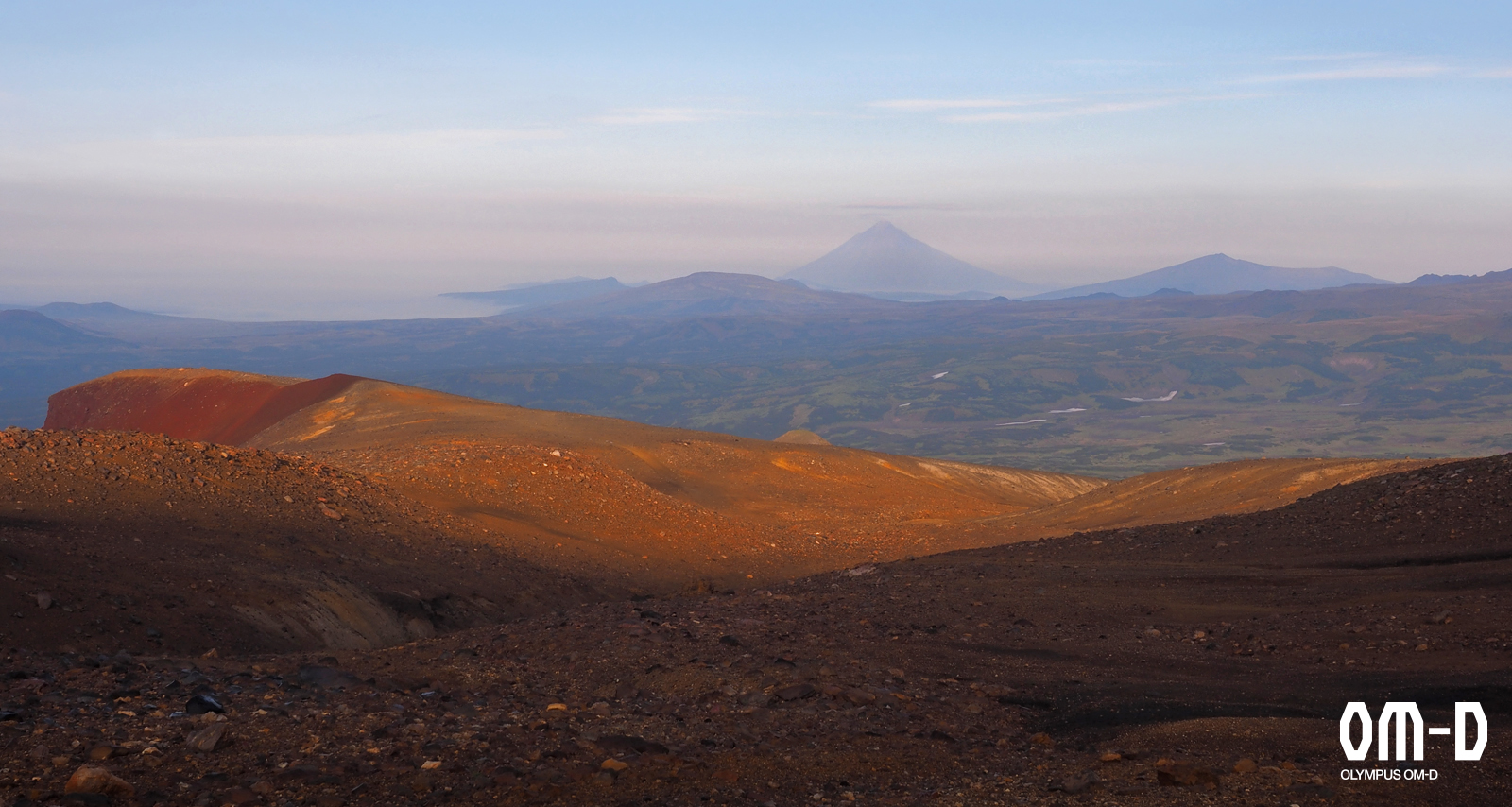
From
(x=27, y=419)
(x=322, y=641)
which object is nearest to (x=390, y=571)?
(x=322, y=641)

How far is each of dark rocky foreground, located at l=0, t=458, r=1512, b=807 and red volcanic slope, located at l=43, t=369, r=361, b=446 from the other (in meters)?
34.5

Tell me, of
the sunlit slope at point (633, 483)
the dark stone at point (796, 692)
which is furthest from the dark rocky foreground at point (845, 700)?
the sunlit slope at point (633, 483)

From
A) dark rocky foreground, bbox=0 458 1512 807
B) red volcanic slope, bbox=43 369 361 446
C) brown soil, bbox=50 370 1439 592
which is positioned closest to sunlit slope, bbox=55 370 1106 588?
brown soil, bbox=50 370 1439 592

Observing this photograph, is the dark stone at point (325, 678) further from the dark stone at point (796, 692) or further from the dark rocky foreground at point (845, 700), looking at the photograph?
the dark stone at point (796, 692)

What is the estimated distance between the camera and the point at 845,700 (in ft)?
25.7

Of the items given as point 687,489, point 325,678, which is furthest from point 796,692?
point 687,489

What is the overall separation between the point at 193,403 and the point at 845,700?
4626 cm

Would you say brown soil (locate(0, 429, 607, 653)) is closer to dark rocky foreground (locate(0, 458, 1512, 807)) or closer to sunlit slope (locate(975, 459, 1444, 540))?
dark rocky foreground (locate(0, 458, 1512, 807))

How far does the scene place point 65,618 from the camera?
31.2ft

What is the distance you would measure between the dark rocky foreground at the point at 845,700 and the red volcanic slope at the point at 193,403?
113 ft

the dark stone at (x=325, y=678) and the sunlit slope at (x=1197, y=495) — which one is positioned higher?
the dark stone at (x=325, y=678)

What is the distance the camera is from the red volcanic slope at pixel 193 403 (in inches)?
1661

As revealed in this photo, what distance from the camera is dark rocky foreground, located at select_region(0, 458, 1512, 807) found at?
5.68 metres

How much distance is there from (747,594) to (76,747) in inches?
318
